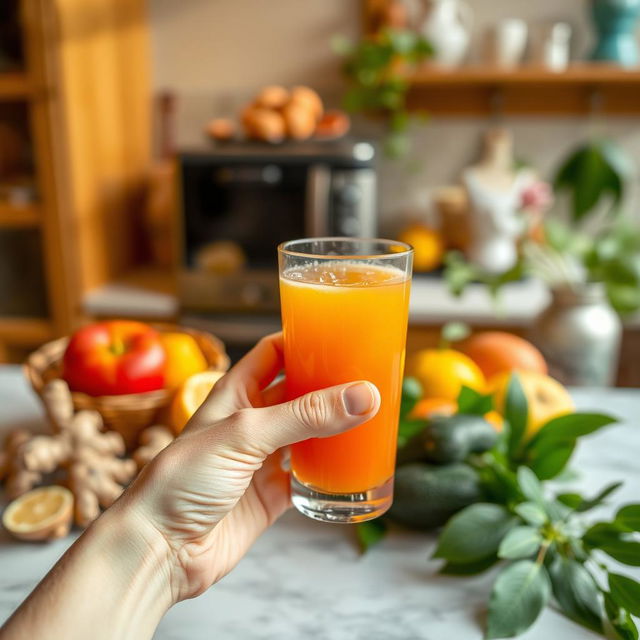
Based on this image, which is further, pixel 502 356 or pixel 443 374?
pixel 502 356

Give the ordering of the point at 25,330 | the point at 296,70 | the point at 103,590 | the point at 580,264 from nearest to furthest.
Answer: the point at 103,590 < the point at 580,264 < the point at 25,330 < the point at 296,70

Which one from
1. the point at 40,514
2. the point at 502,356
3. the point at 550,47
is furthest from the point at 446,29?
the point at 40,514

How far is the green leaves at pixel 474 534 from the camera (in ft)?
2.38

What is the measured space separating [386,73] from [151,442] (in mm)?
1909

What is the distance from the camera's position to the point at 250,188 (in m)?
2.23

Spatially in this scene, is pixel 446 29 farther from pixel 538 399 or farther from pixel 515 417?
pixel 515 417

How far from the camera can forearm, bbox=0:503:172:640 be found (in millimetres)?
537

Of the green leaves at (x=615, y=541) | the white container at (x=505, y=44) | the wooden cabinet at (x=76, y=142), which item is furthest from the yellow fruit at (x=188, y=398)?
the white container at (x=505, y=44)

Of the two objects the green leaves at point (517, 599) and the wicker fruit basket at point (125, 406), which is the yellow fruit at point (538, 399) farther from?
the wicker fruit basket at point (125, 406)

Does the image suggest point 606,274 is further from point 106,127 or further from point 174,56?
point 174,56

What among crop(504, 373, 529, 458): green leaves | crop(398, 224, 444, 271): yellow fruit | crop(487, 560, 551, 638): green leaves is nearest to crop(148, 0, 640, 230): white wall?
crop(398, 224, 444, 271): yellow fruit

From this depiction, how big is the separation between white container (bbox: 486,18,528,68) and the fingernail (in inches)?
81.5

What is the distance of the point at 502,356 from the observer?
1235mm

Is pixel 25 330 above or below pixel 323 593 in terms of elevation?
below
